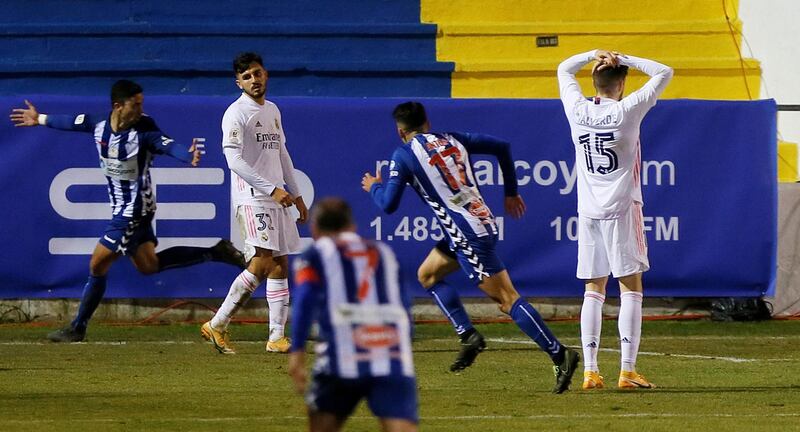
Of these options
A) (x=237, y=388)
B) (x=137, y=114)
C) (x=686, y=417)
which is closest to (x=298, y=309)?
→ (x=686, y=417)

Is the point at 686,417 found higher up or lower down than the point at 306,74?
lower down

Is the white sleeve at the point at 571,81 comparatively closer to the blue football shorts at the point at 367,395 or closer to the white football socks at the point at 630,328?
the white football socks at the point at 630,328

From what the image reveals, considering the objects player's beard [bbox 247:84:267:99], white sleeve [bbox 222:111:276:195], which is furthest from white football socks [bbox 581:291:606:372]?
player's beard [bbox 247:84:267:99]

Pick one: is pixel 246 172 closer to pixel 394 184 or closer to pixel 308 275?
pixel 394 184

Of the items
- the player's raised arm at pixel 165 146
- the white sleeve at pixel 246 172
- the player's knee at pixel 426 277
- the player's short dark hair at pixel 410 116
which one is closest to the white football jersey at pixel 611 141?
the player's short dark hair at pixel 410 116

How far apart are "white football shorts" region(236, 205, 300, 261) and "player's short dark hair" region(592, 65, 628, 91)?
3180 mm

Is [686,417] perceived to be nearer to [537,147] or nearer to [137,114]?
[137,114]

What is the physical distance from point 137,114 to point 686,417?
18.0ft

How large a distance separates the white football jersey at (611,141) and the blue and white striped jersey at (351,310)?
4292mm

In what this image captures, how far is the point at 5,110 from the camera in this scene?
13.8m

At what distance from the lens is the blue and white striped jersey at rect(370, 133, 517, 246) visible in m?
9.37

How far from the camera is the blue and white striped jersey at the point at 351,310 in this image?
524 cm

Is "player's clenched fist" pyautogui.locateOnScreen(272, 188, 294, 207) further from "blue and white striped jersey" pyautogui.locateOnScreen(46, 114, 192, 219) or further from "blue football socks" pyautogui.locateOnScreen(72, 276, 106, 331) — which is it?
"blue football socks" pyautogui.locateOnScreen(72, 276, 106, 331)

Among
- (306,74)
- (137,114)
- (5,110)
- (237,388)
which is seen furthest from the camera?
(306,74)
